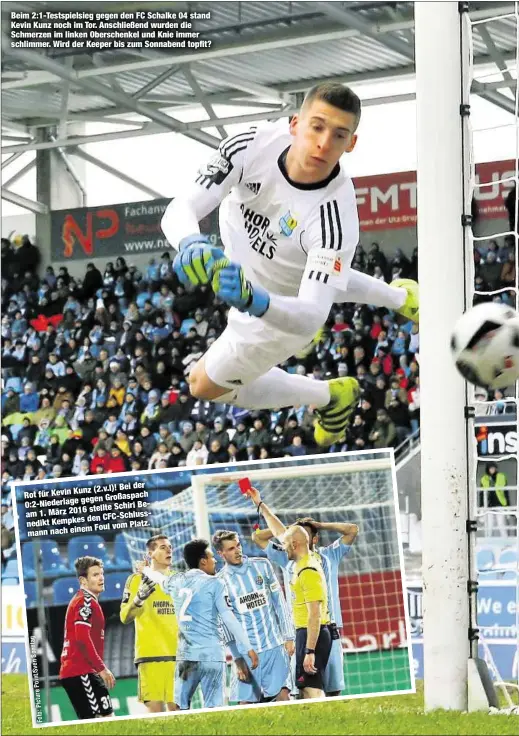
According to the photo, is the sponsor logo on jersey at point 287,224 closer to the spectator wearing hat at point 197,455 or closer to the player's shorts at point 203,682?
the player's shorts at point 203,682

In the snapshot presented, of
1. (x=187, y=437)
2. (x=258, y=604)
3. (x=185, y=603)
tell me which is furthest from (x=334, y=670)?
(x=187, y=437)

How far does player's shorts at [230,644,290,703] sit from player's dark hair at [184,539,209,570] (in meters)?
0.57

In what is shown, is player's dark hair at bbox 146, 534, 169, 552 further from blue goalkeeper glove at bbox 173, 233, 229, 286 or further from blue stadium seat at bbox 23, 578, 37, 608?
blue goalkeeper glove at bbox 173, 233, 229, 286

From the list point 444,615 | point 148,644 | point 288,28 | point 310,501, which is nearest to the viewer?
point 444,615

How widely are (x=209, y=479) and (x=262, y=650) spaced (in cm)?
95

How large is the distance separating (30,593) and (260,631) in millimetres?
1279

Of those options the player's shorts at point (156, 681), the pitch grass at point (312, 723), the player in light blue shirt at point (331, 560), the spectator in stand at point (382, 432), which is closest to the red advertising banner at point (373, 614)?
the player in light blue shirt at point (331, 560)

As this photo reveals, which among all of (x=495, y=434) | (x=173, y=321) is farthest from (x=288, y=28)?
(x=495, y=434)

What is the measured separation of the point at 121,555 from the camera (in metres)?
6.60

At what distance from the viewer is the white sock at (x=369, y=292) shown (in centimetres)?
621

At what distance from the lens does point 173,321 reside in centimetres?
1477

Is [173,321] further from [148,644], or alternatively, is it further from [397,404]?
[148,644]

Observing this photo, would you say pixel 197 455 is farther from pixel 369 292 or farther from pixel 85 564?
pixel 369 292

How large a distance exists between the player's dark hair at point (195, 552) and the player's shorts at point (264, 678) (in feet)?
1.87
